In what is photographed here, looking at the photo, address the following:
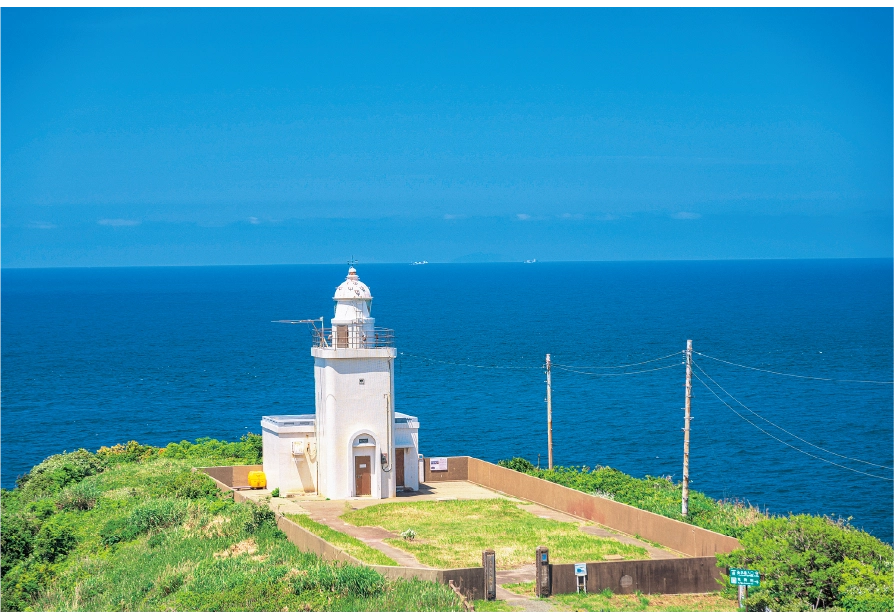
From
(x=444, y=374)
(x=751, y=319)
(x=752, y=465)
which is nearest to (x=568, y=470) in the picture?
(x=752, y=465)

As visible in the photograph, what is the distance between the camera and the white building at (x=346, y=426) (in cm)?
3133

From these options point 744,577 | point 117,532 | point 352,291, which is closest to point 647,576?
point 744,577

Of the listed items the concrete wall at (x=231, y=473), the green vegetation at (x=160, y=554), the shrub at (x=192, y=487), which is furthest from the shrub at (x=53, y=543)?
the concrete wall at (x=231, y=473)

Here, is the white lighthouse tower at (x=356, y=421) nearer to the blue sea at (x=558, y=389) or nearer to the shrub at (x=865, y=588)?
the shrub at (x=865, y=588)

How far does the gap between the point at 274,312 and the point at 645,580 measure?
124m

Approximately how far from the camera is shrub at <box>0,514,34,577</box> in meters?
26.4

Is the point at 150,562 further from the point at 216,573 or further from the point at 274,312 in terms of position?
the point at 274,312

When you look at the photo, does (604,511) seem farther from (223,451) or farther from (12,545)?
(223,451)

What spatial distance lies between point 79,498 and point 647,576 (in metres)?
18.0

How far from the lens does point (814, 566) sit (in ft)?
62.2

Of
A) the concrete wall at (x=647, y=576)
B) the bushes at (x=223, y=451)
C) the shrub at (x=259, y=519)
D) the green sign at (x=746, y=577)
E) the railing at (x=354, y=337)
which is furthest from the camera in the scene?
the bushes at (x=223, y=451)

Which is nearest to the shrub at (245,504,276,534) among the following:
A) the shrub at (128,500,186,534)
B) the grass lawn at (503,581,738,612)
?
the shrub at (128,500,186,534)

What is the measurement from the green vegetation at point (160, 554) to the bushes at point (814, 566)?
561 cm

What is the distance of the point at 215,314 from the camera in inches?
5556
